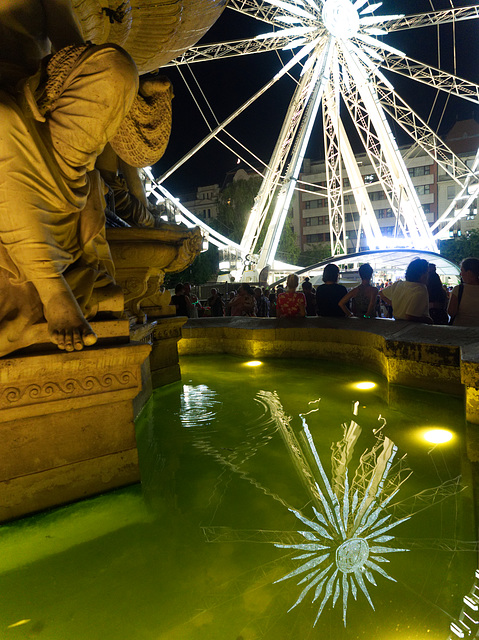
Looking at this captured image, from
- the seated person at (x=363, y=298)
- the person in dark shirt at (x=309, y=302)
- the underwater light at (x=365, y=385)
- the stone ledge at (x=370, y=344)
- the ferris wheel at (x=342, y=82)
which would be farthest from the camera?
the ferris wheel at (x=342, y=82)

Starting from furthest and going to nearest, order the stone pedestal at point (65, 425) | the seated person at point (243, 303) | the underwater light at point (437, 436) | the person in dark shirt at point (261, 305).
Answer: the person in dark shirt at point (261, 305)
the seated person at point (243, 303)
the underwater light at point (437, 436)
the stone pedestal at point (65, 425)

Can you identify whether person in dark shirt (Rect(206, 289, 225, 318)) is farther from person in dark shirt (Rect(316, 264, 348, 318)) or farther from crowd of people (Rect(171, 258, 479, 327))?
person in dark shirt (Rect(316, 264, 348, 318))

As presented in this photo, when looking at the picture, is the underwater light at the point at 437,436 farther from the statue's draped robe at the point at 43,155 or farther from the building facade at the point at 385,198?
the building facade at the point at 385,198

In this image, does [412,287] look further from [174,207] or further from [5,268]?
[174,207]

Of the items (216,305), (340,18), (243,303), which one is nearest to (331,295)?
(243,303)

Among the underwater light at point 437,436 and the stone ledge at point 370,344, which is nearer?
the underwater light at point 437,436

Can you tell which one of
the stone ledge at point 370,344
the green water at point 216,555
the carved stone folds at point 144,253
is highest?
the carved stone folds at point 144,253

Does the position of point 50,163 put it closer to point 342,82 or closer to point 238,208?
point 342,82

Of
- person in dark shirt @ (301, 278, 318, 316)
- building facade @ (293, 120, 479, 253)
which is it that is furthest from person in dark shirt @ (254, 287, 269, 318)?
building facade @ (293, 120, 479, 253)

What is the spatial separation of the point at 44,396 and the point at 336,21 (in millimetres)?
22687

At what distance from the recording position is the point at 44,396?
1913mm

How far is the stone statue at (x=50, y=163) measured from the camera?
1749 millimetres

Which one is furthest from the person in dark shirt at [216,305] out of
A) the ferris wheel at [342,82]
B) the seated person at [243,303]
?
the ferris wheel at [342,82]

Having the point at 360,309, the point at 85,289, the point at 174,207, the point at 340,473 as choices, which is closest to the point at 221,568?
the point at 340,473
